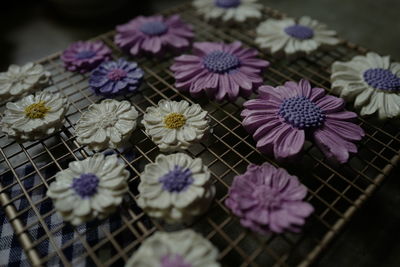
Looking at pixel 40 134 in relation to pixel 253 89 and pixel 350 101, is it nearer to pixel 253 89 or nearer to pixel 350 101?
pixel 253 89

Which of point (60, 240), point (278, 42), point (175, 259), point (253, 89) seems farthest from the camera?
point (278, 42)

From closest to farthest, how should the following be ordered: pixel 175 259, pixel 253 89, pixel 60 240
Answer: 1. pixel 175 259
2. pixel 60 240
3. pixel 253 89

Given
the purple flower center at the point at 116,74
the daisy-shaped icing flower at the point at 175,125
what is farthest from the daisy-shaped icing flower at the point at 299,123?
the purple flower center at the point at 116,74

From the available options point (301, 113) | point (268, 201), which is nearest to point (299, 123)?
point (301, 113)

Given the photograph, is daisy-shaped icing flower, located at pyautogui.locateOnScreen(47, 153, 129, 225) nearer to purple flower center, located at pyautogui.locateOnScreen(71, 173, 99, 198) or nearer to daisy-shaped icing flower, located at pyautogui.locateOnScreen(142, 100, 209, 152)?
purple flower center, located at pyautogui.locateOnScreen(71, 173, 99, 198)

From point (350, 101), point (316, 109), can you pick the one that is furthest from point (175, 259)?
point (350, 101)

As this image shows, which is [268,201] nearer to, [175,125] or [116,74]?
[175,125]

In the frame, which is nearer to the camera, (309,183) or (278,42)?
(309,183)

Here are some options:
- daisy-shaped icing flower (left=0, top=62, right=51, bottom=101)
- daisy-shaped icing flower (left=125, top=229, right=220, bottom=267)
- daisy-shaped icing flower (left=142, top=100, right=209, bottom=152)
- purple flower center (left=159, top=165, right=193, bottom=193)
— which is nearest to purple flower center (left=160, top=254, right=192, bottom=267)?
daisy-shaped icing flower (left=125, top=229, right=220, bottom=267)
